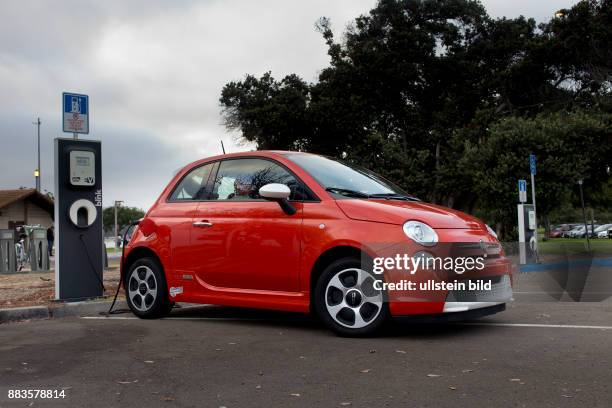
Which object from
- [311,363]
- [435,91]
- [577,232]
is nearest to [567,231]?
[577,232]

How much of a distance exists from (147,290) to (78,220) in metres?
2.14

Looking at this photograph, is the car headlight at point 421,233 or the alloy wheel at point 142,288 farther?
the alloy wheel at point 142,288

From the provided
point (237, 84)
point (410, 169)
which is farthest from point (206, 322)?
point (237, 84)

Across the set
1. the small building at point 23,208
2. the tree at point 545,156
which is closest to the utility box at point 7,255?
the tree at point 545,156

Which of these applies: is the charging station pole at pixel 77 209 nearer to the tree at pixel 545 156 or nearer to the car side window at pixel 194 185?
the car side window at pixel 194 185

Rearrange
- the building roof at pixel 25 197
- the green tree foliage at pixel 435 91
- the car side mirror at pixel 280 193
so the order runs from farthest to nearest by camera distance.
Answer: the building roof at pixel 25 197 < the green tree foliage at pixel 435 91 < the car side mirror at pixel 280 193

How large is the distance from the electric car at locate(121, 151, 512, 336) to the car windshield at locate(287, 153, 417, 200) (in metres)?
0.02

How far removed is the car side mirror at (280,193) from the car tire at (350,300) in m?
0.72

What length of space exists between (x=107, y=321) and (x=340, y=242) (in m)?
3.18

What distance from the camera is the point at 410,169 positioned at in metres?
28.1

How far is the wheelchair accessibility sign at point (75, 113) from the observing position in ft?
30.5

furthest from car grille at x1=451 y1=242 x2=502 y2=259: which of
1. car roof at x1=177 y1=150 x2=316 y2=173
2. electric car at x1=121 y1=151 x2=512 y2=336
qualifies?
car roof at x1=177 y1=150 x2=316 y2=173

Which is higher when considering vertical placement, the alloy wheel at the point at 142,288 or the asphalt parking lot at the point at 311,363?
the alloy wheel at the point at 142,288

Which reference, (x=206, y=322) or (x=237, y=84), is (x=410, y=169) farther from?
(x=206, y=322)
